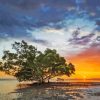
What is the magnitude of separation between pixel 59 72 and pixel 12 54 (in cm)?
1622

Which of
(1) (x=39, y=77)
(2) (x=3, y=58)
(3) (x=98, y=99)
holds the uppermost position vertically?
(2) (x=3, y=58)

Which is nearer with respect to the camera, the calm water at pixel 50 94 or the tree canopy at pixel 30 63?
the calm water at pixel 50 94

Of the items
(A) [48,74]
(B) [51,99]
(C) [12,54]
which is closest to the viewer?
(B) [51,99]

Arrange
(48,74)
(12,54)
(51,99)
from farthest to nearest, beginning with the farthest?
(48,74) < (12,54) < (51,99)

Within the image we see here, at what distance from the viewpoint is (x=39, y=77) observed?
80438 mm

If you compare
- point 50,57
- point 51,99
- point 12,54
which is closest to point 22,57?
point 12,54

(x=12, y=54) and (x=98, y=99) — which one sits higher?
(x=12, y=54)

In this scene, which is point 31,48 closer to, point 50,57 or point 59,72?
point 50,57

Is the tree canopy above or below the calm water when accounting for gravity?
above

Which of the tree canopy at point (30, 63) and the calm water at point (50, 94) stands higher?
the tree canopy at point (30, 63)

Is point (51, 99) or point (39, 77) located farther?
point (39, 77)

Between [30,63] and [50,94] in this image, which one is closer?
[50,94]

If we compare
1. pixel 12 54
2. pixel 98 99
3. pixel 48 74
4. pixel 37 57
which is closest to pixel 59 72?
pixel 48 74

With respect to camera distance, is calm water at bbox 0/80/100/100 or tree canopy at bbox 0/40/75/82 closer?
calm water at bbox 0/80/100/100
